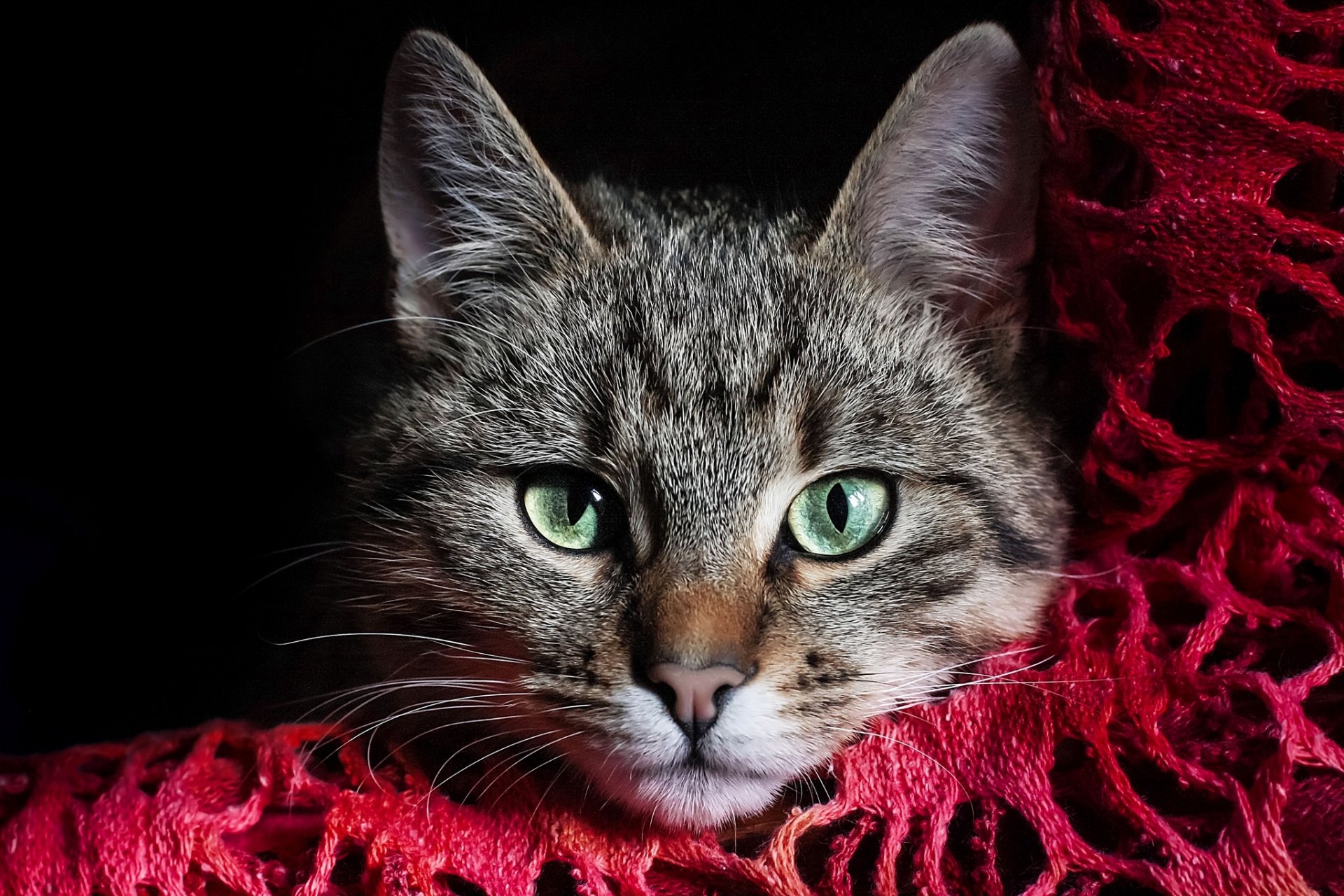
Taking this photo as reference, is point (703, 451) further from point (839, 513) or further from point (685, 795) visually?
point (685, 795)

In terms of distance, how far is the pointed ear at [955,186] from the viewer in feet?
2.74

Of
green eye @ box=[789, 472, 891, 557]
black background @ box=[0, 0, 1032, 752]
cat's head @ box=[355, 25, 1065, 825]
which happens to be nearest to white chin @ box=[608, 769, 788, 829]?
cat's head @ box=[355, 25, 1065, 825]

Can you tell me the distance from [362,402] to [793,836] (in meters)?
0.71

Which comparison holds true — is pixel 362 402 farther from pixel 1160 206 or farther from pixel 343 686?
pixel 1160 206

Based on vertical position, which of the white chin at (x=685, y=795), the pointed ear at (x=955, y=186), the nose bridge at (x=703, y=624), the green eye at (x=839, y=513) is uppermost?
the pointed ear at (x=955, y=186)

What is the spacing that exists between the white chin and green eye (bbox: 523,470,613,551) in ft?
0.70

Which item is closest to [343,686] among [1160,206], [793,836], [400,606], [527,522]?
[400,606]

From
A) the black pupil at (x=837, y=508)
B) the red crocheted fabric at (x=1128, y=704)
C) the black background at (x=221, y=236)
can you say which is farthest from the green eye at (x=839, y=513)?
the black background at (x=221, y=236)

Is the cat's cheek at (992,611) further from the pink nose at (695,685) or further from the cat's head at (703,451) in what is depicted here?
the pink nose at (695,685)

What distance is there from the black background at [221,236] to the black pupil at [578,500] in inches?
14.4

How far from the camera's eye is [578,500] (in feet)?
2.90

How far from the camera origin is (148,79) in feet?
3.26

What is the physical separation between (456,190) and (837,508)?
489 millimetres

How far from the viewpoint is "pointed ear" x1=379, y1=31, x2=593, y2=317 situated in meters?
0.91
